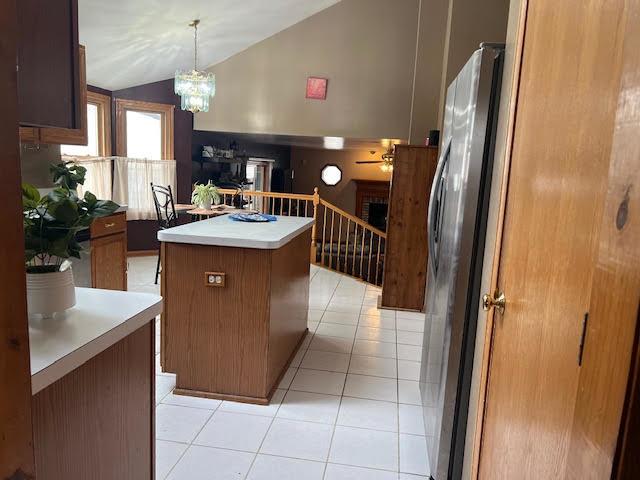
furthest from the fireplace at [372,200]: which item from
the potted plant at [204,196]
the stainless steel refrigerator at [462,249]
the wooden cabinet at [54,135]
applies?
the stainless steel refrigerator at [462,249]

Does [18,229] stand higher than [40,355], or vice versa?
[18,229]

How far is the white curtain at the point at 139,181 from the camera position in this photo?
5738mm

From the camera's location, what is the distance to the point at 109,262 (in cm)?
356

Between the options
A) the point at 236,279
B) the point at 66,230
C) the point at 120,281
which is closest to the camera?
the point at 66,230

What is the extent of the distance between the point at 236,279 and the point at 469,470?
1.38 metres

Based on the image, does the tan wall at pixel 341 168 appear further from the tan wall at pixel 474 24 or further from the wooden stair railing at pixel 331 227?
the tan wall at pixel 474 24

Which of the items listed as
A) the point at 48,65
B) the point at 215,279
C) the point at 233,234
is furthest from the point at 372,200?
the point at 48,65

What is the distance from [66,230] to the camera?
1.01 metres

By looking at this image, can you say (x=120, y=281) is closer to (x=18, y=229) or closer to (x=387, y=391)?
(x=387, y=391)

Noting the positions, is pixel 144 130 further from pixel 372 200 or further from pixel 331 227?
pixel 372 200

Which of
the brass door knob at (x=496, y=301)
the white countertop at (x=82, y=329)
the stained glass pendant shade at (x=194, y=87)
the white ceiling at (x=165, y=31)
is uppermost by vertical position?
the white ceiling at (x=165, y=31)

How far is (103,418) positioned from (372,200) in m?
9.81

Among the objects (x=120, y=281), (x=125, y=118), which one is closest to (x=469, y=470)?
(x=120, y=281)

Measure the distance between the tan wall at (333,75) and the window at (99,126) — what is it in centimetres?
130
